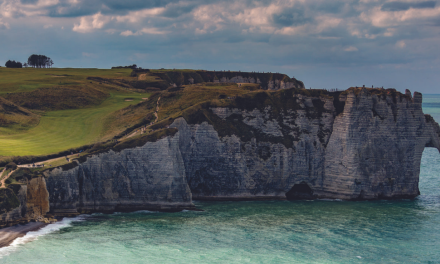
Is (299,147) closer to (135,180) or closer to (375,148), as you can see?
(375,148)

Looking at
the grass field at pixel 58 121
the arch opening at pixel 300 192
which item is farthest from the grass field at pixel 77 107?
the arch opening at pixel 300 192

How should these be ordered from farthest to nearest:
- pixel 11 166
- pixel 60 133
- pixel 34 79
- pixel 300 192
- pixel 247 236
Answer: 1. pixel 34 79
2. pixel 60 133
3. pixel 300 192
4. pixel 11 166
5. pixel 247 236

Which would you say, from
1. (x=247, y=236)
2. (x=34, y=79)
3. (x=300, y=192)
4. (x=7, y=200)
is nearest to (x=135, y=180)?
(x=7, y=200)

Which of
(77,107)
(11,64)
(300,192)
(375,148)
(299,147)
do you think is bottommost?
(300,192)

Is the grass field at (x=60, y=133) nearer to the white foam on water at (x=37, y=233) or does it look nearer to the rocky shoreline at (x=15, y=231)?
the white foam on water at (x=37, y=233)

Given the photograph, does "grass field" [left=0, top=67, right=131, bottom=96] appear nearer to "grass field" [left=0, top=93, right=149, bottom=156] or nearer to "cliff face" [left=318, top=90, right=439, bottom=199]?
"grass field" [left=0, top=93, right=149, bottom=156]

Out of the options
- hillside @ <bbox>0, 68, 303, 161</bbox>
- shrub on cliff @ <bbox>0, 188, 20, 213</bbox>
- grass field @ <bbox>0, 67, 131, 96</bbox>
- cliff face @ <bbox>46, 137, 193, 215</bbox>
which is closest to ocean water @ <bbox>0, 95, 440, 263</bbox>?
cliff face @ <bbox>46, 137, 193, 215</bbox>

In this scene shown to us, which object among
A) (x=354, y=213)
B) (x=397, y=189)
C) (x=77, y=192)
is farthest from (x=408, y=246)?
(x=77, y=192)

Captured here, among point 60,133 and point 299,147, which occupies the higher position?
point 60,133
